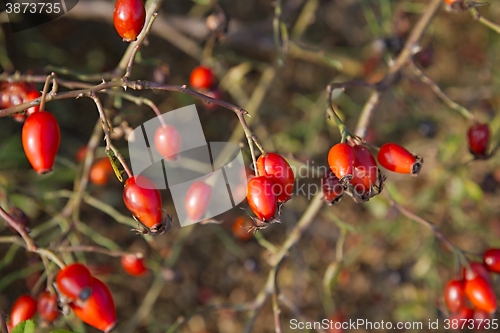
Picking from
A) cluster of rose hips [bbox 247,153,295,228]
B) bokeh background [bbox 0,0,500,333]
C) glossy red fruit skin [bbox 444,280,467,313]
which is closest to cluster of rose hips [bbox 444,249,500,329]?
glossy red fruit skin [bbox 444,280,467,313]

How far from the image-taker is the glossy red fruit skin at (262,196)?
158cm

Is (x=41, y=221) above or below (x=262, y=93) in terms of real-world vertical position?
below

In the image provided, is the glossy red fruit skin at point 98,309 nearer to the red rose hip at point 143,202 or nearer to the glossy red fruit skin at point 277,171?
the red rose hip at point 143,202

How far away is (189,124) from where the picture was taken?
2.79 meters

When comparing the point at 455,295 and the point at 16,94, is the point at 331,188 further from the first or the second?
the point at 16,94

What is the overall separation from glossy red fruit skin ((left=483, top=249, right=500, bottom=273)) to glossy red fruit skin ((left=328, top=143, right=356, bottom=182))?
1.23 m

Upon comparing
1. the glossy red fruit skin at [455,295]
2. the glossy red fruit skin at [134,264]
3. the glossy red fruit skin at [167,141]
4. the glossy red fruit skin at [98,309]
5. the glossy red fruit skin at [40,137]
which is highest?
the glossy red fruit skin at [40,137]

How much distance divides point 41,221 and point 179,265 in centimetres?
127

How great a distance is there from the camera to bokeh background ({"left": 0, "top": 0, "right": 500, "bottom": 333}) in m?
3.50

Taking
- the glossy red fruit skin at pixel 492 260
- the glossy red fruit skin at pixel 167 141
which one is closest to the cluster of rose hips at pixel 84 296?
the glossy red fruit skin at pixel 167 141

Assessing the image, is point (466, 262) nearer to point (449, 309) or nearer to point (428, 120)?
point (449, 309)

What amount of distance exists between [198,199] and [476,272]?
1.58 metres

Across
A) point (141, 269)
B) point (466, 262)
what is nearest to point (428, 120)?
point (466, 262)

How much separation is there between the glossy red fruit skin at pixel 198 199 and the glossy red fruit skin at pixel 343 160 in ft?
1.96
